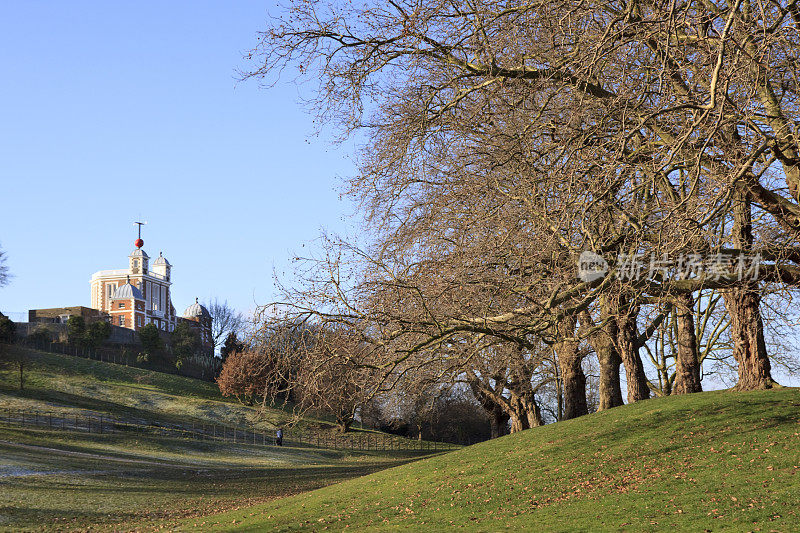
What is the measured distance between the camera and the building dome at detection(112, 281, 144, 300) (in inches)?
3907

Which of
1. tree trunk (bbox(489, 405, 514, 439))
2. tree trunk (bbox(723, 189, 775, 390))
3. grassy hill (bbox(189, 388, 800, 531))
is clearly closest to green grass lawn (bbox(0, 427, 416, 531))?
grassy hill (bbox(189, 388, 800, 531))

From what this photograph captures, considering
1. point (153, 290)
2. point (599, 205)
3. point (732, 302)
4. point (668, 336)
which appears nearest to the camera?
point (599, 205)

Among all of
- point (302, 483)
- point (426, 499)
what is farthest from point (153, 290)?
point (426, 499)

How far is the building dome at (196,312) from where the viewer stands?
106188 mm

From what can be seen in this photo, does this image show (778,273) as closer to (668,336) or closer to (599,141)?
(599,141)

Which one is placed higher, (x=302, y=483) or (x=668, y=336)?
(x=668, y=336)

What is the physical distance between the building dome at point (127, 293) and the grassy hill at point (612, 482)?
89071mm

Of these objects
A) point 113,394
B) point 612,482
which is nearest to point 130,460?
point 612,482

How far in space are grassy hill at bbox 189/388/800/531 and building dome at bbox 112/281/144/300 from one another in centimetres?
8907

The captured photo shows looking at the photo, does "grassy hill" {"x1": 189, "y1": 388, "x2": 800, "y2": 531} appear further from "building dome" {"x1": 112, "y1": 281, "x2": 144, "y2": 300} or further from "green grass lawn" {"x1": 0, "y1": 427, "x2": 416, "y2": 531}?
"building dome" {"x1": 112, "y1": 281, "x2": 144, "y2": 300}

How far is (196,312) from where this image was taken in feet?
358

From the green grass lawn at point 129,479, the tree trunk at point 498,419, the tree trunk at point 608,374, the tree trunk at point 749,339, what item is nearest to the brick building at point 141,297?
the green grass lawn at point 129,479

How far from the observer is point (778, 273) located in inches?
494

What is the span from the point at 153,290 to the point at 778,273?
107252mm
